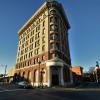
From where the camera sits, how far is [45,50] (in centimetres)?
4916

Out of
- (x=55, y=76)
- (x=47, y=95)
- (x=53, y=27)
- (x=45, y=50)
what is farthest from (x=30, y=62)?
(x=47, y=95)

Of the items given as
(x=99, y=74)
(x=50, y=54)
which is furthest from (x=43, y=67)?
(x=99, y=74)

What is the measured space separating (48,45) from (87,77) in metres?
79.6

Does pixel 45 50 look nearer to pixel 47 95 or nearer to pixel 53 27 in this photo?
pixel 53 27

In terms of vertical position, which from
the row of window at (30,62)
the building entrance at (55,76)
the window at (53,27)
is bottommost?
the building entrance at (55,76)

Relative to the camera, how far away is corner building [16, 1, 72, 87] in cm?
4638

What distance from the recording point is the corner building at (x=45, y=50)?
152 feet

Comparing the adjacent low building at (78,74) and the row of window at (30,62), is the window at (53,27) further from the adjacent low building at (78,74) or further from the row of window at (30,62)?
the adjacent low building at (78,74)

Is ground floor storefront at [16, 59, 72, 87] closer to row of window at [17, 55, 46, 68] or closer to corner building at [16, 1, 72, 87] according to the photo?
corner building at [16, 1, 72, 87]

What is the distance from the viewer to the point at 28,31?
65.6m

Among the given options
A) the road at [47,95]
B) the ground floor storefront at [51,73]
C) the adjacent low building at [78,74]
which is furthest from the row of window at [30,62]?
the adjacent low building at [78,74]

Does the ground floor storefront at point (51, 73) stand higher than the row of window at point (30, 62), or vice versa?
the row of window at point (30, 62)

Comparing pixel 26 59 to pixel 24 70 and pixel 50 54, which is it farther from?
pixel 50 54

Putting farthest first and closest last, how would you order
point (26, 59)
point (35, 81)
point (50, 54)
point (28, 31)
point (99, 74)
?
point (99, 74)
point (28, 31)
point (26, 59)
point (35, 81)
point (50, 54)
